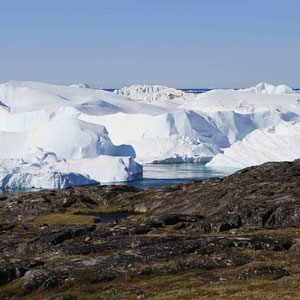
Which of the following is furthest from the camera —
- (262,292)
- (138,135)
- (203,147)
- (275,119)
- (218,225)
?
(275,119)

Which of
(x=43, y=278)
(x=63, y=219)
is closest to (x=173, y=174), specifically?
(x=63, y=219)

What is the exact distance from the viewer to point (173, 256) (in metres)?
32.9

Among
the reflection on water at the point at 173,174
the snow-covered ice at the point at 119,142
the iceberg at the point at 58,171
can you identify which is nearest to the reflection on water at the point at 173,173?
the reflection on water at the point at 173,174

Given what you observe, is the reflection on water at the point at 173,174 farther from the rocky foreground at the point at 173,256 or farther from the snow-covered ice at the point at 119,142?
the rocky foreground at the point at 173,256

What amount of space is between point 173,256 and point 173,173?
90519mm

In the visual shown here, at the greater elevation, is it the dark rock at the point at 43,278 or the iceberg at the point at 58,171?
the iceberg at the point at 58,171

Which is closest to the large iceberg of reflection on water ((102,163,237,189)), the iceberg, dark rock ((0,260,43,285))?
reflection on water ((102,163,237,189))

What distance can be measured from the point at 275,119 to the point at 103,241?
156021mm

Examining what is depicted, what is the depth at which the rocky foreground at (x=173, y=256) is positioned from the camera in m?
25.8

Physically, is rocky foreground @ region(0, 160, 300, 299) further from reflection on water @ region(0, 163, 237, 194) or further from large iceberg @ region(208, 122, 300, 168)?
large iceberg @ region(208, 122, 300, 168)

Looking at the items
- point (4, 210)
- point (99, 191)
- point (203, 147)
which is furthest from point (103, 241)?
point (203, 147)

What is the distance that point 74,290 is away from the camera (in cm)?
2795

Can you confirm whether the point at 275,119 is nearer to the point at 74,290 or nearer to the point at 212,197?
the point at 212,197

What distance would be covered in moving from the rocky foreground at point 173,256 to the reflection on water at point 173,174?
150 ft
